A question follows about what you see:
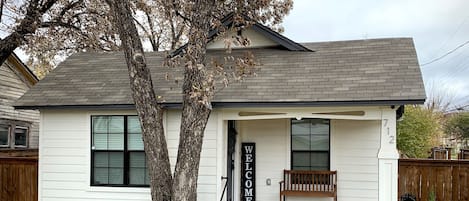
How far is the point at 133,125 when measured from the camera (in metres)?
8.78

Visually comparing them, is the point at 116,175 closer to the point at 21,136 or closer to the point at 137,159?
the point at 137,159

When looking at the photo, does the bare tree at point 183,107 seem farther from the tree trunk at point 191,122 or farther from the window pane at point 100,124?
the window pane at point 100,124

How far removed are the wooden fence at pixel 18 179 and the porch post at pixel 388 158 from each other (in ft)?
23.1

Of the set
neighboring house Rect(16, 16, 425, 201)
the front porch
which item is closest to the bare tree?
neighboring house Rect(16, 16, 425, 201)

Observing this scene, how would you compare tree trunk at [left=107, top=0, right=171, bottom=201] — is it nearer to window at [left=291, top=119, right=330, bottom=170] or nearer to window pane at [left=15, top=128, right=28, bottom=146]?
window at [left=291, top=119, right=330, bottom=170]

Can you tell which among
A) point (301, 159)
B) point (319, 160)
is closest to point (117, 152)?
point (301, 159)

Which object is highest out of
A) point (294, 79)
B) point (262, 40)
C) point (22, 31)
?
point (22, 31)

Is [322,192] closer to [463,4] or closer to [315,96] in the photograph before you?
[315,96]

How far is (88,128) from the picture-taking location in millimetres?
8930

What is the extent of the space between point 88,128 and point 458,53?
2193 centimetres

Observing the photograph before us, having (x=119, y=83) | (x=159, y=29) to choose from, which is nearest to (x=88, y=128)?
(x=119, y=83)

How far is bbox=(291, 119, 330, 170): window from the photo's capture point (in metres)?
9.08

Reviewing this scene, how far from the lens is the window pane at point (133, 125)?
8750 millimetres

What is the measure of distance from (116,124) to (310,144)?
12.3 ft
